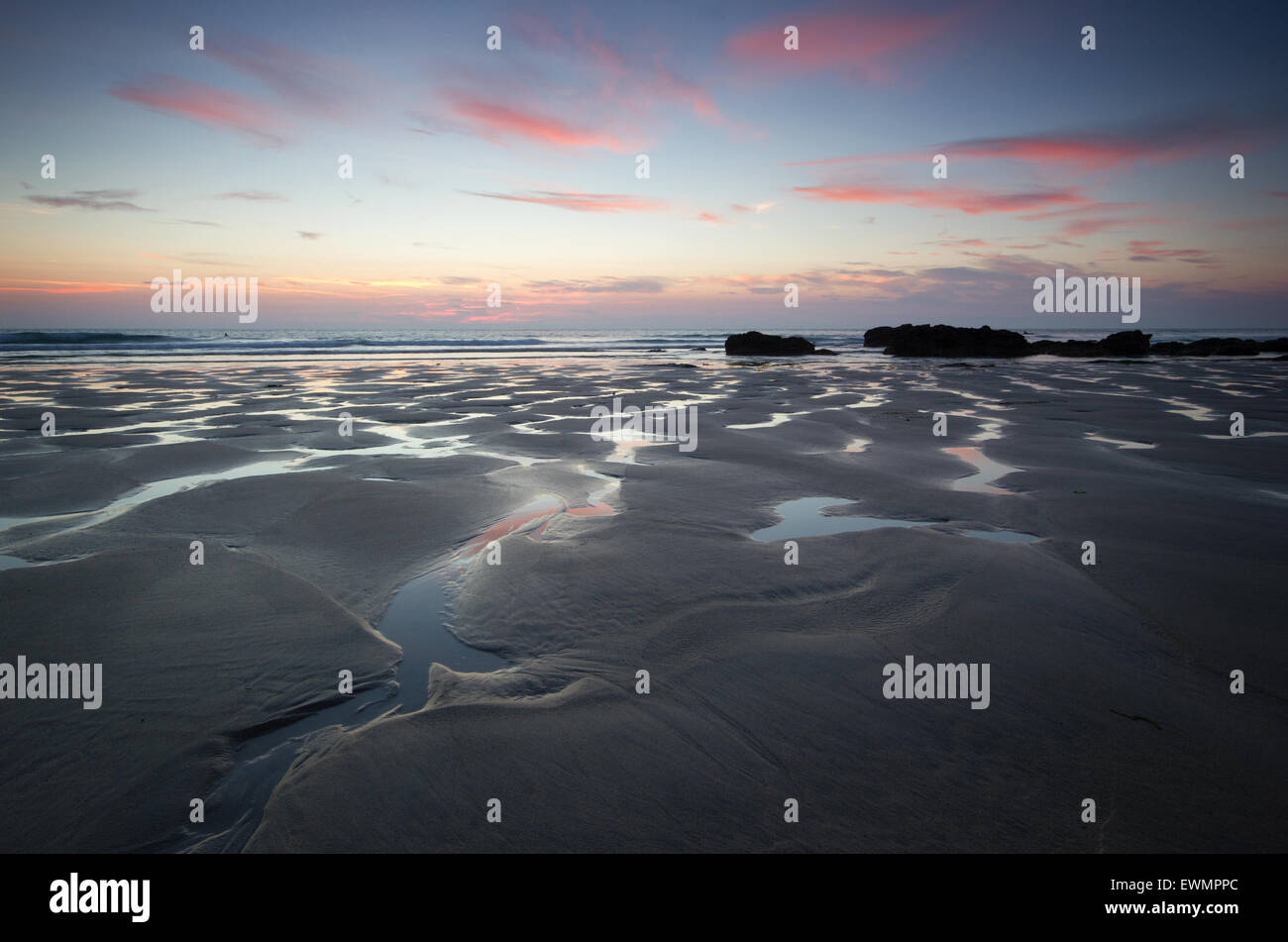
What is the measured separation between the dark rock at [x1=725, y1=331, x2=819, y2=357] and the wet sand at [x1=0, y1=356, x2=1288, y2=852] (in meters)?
39.7

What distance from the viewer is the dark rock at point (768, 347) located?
1919 inches

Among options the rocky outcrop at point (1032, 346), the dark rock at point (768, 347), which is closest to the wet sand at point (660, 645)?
the dark rock at point (768, 347)

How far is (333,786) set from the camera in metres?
2.87

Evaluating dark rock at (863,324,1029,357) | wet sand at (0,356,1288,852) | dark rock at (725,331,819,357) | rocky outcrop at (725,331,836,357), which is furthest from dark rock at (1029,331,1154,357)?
wet sand at (0,356,1288,852)

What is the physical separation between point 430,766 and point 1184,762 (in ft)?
12.6

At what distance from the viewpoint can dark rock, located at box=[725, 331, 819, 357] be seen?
48.7 m

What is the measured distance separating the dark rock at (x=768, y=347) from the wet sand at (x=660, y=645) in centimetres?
3971

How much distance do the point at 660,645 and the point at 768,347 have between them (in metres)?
47.8

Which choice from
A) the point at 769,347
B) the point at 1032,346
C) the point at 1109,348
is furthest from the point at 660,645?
the point at 1032,346

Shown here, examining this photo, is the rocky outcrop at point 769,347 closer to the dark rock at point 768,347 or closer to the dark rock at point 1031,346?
the dark rock at point 768,347

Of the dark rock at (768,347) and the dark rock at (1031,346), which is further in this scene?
the dark rock at (768,347)

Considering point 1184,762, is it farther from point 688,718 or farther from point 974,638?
point 688,718

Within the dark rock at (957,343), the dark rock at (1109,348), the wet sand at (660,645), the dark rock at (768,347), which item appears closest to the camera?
the wet sand at (660,645)
